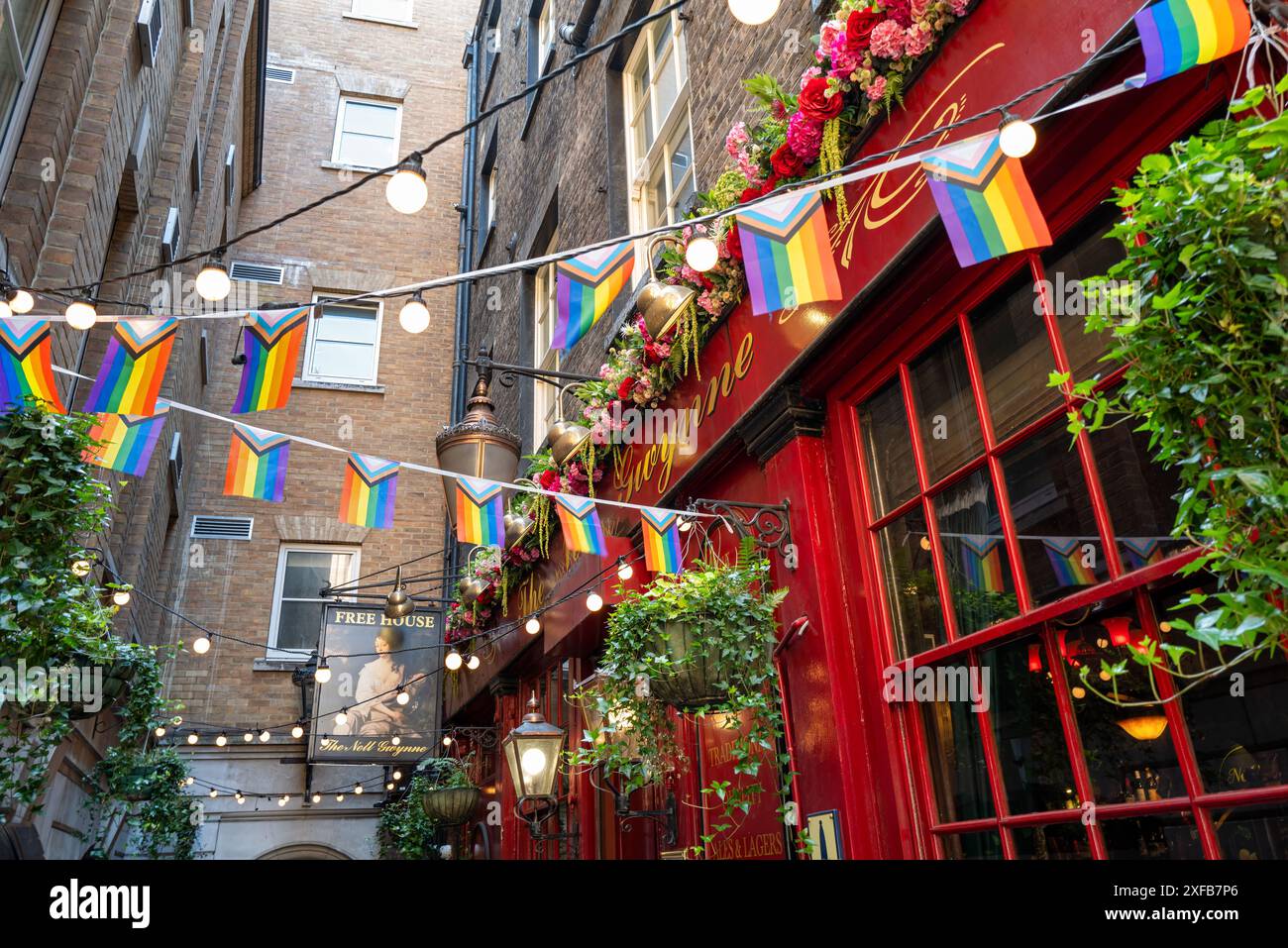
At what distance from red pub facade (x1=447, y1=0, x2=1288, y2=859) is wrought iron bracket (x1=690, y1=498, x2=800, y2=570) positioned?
33mm

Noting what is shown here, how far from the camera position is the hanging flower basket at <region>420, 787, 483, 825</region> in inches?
356

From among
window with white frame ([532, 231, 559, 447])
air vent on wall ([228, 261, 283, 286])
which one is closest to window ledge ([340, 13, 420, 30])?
air vent on wall ([228, 261, 283, 286])

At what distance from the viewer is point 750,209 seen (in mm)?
3592

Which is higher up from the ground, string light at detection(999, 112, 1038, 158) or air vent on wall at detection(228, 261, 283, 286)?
air vent on wall at detection(228, 261, 283, 286)

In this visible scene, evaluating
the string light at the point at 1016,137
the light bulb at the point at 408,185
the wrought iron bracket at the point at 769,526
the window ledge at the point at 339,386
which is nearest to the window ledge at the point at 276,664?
the window ledge at the point at 339,386

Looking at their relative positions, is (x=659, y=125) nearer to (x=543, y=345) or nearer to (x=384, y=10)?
(x=543, y=345)

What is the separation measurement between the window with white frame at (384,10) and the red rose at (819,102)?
56.6 feet

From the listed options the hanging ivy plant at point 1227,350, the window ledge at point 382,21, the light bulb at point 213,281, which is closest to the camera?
the hanging ivy plant at point 1227,350

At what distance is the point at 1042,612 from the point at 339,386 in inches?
532

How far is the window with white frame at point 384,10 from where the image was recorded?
734 inches

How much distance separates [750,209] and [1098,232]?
1.24 metres

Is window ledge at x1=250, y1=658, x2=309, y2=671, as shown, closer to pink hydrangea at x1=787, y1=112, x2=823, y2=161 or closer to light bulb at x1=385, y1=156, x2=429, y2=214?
light bulb at x1=385, y1=156, x2=429, y2=214

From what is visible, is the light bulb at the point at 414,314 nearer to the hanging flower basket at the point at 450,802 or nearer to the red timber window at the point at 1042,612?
the red timber window at the point at 1042,612

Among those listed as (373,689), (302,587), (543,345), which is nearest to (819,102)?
(543,345)
